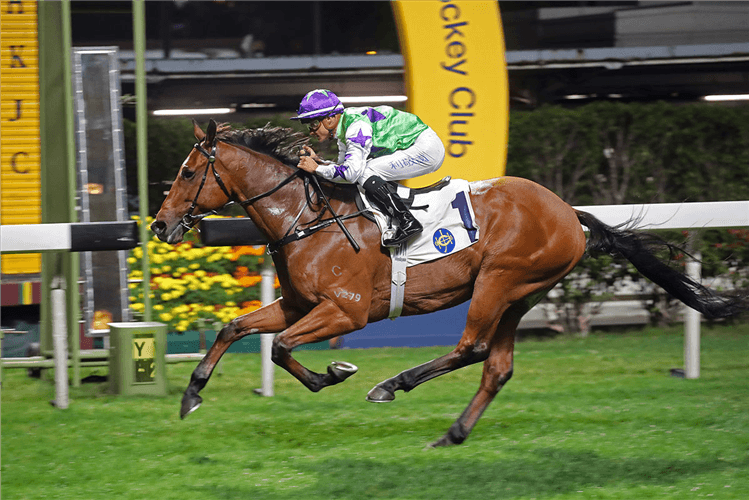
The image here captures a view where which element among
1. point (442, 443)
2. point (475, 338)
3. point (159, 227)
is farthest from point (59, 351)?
point (475, 338)

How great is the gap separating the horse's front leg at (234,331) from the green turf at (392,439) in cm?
42

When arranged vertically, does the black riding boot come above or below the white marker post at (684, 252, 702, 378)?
above

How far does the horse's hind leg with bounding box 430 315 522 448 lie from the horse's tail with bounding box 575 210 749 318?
22.7 inches

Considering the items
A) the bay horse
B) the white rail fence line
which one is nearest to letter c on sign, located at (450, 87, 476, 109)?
the white rail fence line

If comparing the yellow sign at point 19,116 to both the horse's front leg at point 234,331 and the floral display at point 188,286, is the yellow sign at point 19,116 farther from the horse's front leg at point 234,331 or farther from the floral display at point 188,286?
the horse's front leg at point 234,331

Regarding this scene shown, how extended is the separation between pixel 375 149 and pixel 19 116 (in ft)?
14.2

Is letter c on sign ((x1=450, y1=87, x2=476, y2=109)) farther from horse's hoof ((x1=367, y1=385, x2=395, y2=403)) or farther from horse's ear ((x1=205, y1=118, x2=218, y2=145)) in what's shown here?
horse's hoof ((x1=367, y1=385, x2=395, y2=403))

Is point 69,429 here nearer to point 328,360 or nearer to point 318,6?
point 328,360

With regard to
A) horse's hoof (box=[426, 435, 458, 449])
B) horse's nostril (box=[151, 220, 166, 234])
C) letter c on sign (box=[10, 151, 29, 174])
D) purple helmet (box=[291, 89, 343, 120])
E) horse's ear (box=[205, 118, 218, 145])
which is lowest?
horse's hoof (box=[426, 435, 458, 449])

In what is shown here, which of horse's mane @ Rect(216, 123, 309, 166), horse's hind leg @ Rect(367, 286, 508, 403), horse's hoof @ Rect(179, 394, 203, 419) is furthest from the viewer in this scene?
horse's mane @ Rect(216, 123, 309, 166)

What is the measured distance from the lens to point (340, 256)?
149 inches

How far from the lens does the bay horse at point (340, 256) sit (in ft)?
12.2

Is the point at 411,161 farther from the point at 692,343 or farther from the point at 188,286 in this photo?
the point at 188,286

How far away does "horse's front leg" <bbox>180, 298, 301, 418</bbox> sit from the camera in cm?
362
